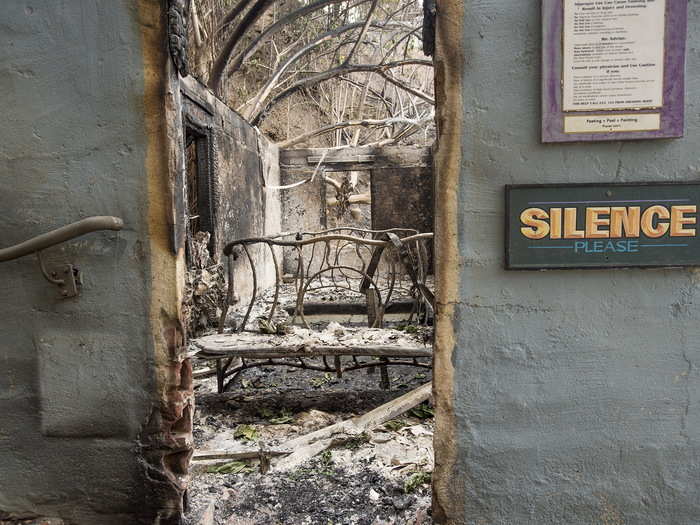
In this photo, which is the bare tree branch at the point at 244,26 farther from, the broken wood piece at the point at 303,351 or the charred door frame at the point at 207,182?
the broken wood piece at the point at 303,351

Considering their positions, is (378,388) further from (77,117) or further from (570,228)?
(77,117)

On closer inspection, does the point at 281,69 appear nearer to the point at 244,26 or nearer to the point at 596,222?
the point at 244,26

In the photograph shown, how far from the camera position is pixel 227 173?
6742 millimetres

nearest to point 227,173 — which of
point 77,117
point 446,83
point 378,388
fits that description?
point 378,388

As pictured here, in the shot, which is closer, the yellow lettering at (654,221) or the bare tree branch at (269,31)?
the yellow lettering at (654,221)

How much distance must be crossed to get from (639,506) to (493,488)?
542 millimetres

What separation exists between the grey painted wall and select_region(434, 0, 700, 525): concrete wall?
1190 mm

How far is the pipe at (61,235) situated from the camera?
1833mm

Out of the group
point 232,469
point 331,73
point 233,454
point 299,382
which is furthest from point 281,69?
point 232,469

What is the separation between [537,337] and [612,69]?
985 millimetres

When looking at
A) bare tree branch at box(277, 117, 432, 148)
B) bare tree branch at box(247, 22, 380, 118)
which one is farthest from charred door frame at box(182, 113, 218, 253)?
bare tree branch at box(277, 117, 432, 148)

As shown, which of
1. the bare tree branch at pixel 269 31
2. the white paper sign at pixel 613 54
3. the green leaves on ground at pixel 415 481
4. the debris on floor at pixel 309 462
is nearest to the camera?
the white paper sign at pixel 613 54

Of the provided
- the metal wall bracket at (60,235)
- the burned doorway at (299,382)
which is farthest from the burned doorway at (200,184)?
the metal wall bracket at (60,235)

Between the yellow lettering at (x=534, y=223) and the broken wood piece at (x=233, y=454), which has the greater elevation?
the yellow lettering at (x=534, y=223)
